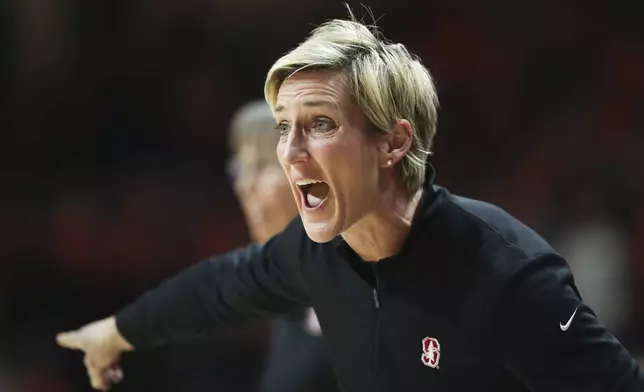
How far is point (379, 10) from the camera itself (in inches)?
117

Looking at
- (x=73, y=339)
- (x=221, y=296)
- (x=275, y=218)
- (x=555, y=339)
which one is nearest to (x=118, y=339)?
(x=73, y=339)

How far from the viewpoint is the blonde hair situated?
1.25m

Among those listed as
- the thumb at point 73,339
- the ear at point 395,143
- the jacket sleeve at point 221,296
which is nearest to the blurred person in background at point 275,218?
the jacket sleeve at point 221,296

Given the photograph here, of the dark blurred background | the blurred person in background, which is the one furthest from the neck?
the dark blurred background

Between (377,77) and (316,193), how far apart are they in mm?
171

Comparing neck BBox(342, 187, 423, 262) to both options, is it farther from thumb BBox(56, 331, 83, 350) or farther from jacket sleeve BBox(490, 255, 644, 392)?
thumb BBox(56, 331, 83, 350)

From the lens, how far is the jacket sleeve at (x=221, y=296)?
5.05 ft

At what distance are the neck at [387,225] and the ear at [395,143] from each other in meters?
0.05

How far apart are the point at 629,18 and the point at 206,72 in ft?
4.95

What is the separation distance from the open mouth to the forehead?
105 millimetres

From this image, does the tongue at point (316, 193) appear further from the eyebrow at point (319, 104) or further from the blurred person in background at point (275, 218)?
the blurred person in background at point (275, 218)

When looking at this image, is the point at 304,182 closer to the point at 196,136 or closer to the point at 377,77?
the point at 377,77

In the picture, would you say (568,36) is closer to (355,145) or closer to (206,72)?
(206,72)

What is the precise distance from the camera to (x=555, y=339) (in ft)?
3.84
